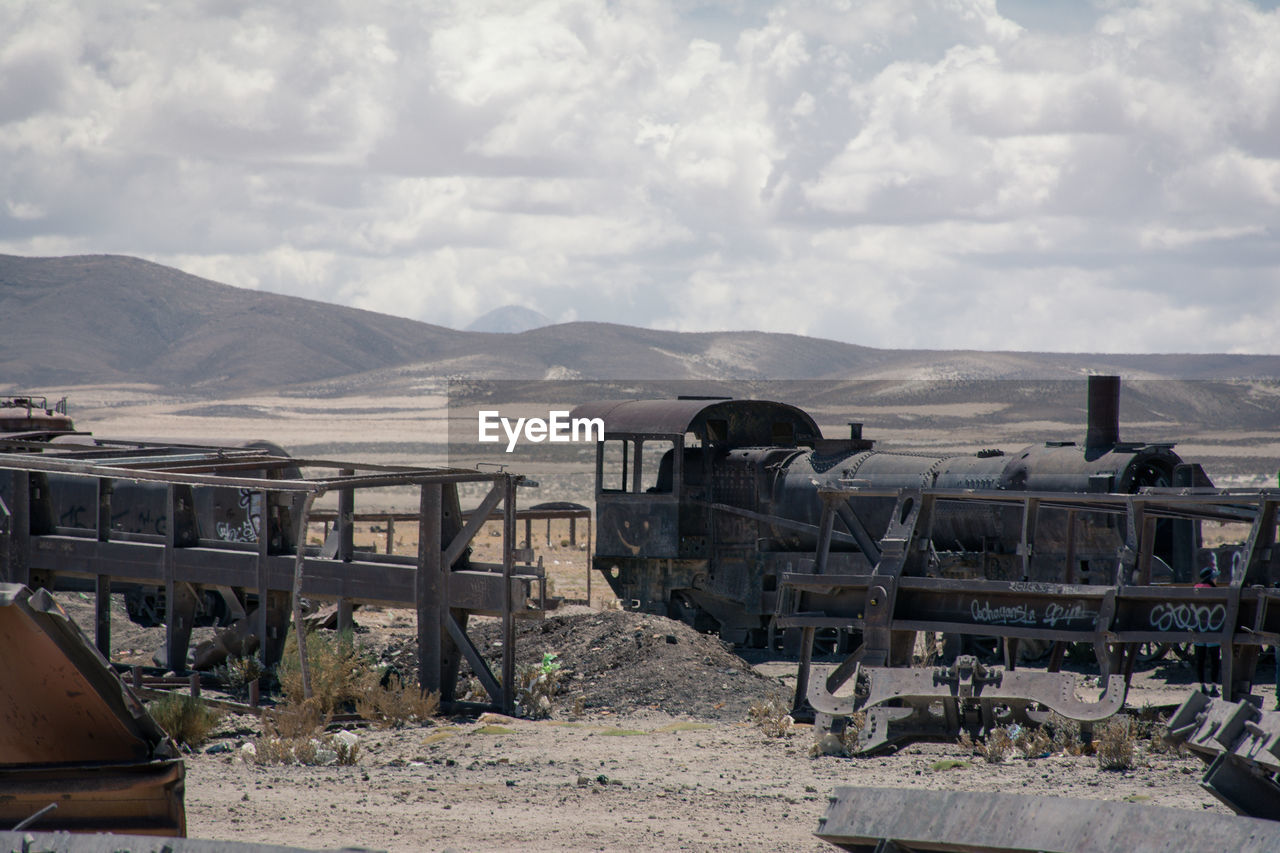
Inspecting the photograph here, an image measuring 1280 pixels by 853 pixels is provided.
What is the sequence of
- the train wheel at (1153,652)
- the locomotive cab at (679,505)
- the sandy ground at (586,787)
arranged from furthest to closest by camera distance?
the locomotive cab at (679,505)
the train wheel at (1153,652)
the sandy ground at (586,787)

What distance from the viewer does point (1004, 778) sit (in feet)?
28.0

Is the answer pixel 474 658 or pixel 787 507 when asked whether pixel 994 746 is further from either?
pixel 787 507

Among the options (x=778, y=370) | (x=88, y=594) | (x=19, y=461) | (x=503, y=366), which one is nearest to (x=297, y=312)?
(x=503, y=366)

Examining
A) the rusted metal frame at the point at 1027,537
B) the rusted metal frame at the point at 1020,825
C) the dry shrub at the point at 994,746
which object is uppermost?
the rusted metal frame at the point at 1027,537

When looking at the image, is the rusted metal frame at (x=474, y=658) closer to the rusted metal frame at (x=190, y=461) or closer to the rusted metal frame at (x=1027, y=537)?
the rusted metal frame at (x=190, y=461)

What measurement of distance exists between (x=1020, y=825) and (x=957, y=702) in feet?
17.0

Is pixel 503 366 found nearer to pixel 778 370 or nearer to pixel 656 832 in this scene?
pixel 778 370

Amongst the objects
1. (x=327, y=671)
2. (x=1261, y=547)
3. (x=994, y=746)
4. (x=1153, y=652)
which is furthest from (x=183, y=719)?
(x=1153, y=652)

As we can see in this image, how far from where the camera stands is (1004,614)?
10.2m

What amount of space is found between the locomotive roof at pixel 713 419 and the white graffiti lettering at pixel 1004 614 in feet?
25.7

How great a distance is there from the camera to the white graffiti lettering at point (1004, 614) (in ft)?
33.2

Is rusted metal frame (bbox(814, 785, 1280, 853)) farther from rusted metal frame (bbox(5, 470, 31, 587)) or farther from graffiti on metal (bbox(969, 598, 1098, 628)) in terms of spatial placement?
rusted metal frame (bbox(5, 470, 31, 587))

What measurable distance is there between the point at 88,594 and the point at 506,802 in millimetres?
14420

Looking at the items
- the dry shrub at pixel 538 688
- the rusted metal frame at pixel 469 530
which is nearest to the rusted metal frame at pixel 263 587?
the rusted metal frame at pixel 469 530
